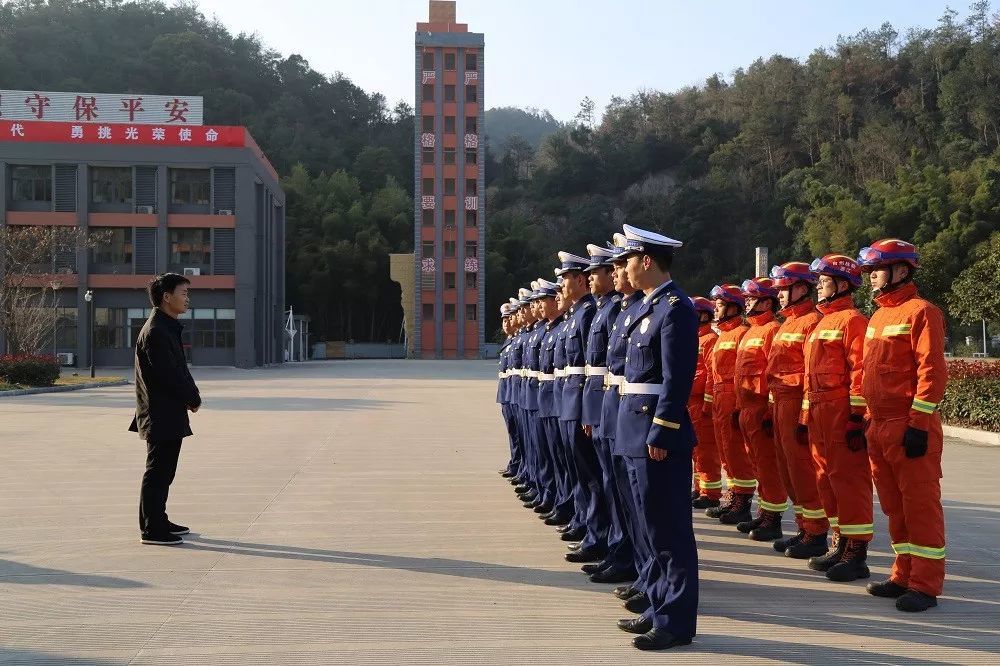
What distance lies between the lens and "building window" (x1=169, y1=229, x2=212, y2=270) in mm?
51156

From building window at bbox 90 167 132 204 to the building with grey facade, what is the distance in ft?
0.16

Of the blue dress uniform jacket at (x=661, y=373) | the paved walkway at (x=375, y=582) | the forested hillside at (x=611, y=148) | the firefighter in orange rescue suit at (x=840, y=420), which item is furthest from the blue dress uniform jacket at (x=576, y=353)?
the forested hillside at (x=611, y=148)

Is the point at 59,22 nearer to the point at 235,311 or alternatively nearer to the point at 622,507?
the point at 235,311

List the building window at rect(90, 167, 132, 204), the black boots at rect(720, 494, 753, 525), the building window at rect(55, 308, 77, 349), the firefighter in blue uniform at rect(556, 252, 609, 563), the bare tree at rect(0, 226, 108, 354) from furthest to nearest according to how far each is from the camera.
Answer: the building window at rect(90, 167, 132, 204)
the building window at rect(55, 308, 77, 349)
the bare tree at rect(0, 226, 108, 354)
the black boots at rect(720, 494, 753, 525)
the firefighter in blue uniform at rect(556, 252, 609, 563)

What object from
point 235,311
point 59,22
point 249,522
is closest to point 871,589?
point 249,522

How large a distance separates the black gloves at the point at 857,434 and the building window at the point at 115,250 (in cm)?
4898

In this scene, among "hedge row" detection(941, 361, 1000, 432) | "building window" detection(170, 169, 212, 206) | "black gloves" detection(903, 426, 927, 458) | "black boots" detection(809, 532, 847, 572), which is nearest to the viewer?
"black gloves" detection(903, 426, 927, 458)

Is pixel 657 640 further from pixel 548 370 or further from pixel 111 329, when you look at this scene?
pixel 111 329

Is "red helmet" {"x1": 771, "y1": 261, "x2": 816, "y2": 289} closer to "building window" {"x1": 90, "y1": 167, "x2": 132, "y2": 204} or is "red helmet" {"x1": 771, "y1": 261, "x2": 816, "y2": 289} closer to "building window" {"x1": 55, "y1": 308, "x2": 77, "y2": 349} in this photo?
"building window" {"x1": 90, "y1": 167, "x2": 132, "y2": 204}

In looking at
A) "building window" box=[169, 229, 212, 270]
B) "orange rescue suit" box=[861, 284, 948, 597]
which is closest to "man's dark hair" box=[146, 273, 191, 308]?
"orange rescue suit" box=[861, 284, 948, 597]

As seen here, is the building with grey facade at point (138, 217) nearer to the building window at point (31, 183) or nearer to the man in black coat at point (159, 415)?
the building window at point (31, 183)

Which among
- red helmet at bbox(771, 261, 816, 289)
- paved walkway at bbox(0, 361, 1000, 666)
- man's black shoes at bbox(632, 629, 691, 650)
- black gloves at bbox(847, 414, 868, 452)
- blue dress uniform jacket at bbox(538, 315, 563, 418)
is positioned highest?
red helmet at bbox(771, 261, 816, 289)

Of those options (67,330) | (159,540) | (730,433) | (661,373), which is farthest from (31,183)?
(661,373)

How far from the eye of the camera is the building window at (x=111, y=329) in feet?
166
